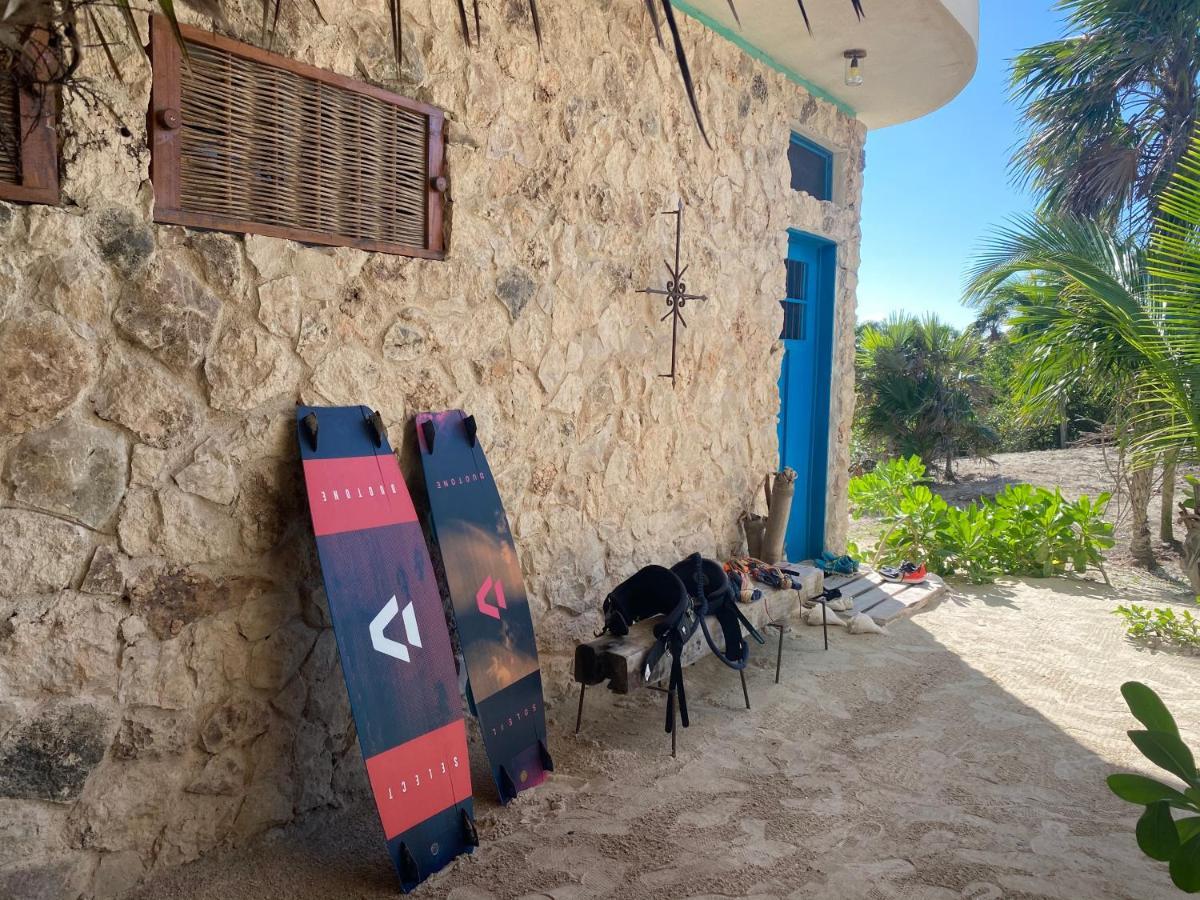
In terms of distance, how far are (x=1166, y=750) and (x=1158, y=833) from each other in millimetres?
124

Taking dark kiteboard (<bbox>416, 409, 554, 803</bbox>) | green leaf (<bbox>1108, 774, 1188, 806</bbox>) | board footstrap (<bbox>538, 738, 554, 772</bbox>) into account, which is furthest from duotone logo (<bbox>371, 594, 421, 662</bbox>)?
green leaf (<bbox>1108, 774, 1188, 806</bbox>)

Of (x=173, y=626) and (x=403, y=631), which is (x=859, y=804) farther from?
(x=173, y=626)

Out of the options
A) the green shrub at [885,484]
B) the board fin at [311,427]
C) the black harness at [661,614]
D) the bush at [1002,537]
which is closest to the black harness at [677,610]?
the black harness at [661,614]

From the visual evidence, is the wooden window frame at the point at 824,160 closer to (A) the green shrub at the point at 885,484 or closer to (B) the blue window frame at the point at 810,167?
(B) the blue window frame at the point at 810,167

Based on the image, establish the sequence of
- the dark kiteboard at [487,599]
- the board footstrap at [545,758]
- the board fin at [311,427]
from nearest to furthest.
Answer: the board fin at [311,427] → the dark kiteboard at [487,599] → the board footstrap at [545,758]

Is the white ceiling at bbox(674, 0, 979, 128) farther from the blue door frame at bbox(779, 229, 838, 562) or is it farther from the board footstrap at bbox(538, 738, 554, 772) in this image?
the board footstrap at bbox(538, 738, 554, 772)

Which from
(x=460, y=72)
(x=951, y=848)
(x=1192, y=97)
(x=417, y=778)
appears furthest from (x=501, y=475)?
(x=1192, y=97)

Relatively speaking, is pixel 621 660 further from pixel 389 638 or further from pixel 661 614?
pixel 389 638

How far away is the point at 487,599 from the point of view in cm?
256

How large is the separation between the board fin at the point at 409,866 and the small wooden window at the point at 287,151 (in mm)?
1635

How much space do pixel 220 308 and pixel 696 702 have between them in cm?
226

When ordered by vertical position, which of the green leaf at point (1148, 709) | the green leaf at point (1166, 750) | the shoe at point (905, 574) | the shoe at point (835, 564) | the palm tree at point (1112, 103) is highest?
the palm tree at point (1112, 103)

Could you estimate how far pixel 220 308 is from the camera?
6.69 ft

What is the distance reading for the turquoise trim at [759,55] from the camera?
3621 millimetres
